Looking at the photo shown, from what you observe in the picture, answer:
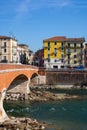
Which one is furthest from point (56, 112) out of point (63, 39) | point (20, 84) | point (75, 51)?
point (63, 39)

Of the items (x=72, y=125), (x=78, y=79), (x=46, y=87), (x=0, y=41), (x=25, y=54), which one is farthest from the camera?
(x=25, y=54)

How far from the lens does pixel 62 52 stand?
94500 mm

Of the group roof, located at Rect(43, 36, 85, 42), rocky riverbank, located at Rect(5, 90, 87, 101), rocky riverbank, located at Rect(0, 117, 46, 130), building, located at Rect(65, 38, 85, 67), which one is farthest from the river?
roof, located at Rect(43, 36, 85, 42)

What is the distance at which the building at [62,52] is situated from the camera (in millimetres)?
A: 93438

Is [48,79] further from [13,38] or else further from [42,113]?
[42,113]

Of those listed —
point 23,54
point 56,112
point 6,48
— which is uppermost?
point 6,48

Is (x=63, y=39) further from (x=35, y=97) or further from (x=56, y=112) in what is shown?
(x=56, y=112)

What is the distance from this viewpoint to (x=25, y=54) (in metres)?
115

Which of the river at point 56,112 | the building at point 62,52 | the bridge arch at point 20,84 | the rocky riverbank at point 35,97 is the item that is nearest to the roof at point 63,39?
A: the building at point 62,52

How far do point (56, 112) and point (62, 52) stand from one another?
50.9 metres

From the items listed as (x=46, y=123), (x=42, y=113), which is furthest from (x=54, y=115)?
(x=46, y=123)

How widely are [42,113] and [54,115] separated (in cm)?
208

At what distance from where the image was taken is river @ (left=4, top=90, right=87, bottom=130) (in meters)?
36.4

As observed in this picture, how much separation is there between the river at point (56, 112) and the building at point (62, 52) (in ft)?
124
